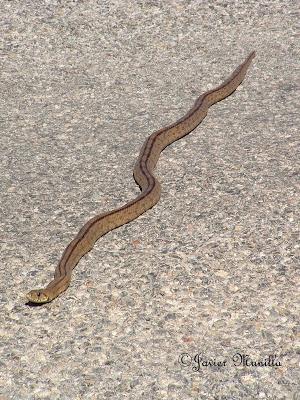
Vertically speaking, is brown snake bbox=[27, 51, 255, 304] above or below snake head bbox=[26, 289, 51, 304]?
below

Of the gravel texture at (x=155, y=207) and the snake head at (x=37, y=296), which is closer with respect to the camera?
the gravel texture at (x=155, y=207)

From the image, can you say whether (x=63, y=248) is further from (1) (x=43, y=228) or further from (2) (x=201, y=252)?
(2) (x=201, y=252)

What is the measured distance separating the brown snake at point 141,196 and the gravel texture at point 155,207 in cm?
9

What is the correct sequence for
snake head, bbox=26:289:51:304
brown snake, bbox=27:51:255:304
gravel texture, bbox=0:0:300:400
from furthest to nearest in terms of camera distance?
brown snake, bbox=27:51:255:304
snake head, bbox=26:289:51:304
gravel texture, bbox=0:0:300:400

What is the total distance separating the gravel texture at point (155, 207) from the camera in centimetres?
602

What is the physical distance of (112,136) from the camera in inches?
386

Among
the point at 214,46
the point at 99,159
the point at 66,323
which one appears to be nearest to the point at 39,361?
the point at 66,323

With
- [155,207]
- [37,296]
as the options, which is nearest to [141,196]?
[155,207]

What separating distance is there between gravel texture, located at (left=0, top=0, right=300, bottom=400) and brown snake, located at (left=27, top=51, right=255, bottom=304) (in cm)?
9

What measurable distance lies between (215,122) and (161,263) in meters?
3.25

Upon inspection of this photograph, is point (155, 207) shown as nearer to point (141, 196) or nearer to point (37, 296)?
point (141, 196)

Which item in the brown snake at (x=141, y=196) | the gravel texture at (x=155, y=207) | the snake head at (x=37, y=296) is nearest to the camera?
the gravel texture at (x=155, y=207)

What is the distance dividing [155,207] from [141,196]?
0.58 feet

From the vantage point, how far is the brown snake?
6883mm
